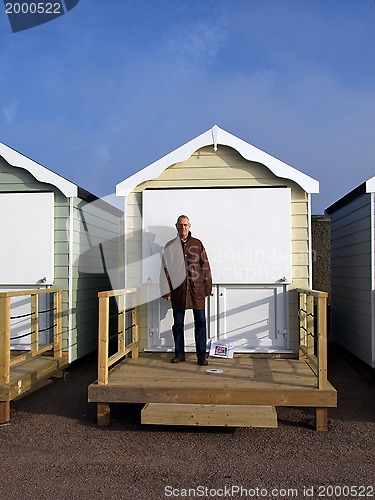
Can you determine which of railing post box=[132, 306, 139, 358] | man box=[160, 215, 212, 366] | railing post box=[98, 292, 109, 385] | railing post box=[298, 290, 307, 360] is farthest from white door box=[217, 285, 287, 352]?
railing post box=[98, 292, 109, 385]

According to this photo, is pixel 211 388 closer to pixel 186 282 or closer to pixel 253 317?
pixel 186 282

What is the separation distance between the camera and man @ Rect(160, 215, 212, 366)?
212 inches

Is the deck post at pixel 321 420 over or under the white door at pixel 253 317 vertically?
under

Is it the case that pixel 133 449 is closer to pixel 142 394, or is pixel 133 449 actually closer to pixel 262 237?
pixel 142 394

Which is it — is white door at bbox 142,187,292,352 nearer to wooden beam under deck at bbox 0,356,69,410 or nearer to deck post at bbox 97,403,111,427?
wooden beam under deck at bbox 0,356,69,410

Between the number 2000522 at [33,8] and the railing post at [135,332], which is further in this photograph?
the railing post at [135,332]

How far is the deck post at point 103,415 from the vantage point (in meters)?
4.53

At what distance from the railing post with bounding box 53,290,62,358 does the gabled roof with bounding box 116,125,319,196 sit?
1564mm

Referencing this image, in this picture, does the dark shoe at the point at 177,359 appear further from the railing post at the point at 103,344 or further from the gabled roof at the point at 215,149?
the gabled roof at the point at 215,149

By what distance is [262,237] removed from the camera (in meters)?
5.87

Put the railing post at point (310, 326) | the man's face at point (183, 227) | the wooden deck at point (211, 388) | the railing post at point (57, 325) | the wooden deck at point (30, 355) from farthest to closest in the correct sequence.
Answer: the railing post at point (57, 325) → the railing post at point (310, 326) → the man's face at point (183, 227) → the wooden deck at point (30, 355) → the wooden deck at point (211, 388)

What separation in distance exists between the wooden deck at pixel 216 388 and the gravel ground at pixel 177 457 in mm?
254

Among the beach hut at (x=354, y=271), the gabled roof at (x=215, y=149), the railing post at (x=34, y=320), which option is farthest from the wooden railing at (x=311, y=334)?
the railing post at (x=34, y=320)

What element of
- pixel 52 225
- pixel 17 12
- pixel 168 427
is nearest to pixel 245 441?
pixel 168 427
